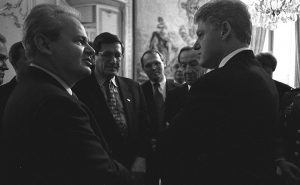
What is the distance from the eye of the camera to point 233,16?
191 centimetres

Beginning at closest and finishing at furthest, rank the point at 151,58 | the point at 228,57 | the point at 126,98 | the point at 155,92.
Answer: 1. the point at 228,57
2. the point at 126,98
3. the point at 155,92
4. the point at 151,58

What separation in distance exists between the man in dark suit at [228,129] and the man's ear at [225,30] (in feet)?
0.46

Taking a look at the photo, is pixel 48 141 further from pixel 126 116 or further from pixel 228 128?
pixel 126 116

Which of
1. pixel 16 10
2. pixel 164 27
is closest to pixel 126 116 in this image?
pixel 16 10

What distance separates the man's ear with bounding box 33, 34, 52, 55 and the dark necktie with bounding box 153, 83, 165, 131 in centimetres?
213

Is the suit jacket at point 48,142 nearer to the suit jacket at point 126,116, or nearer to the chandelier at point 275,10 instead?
the suit jacket at point 126,116

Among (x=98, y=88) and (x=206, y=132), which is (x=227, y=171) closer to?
(x=206, y=132)

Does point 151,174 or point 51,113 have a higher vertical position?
point 51,113

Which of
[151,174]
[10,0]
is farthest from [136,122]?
[10,0]

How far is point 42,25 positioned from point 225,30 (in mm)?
1000

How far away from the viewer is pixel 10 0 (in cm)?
597

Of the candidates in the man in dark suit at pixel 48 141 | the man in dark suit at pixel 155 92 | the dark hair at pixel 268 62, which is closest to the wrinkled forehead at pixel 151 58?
the man in dark suit at pixel 155 92

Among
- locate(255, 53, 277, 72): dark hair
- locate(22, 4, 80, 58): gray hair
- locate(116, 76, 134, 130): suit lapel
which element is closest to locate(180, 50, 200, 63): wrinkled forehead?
locate(116, 76, 134, 130): suit lapel

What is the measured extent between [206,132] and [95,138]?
0.58 metres
